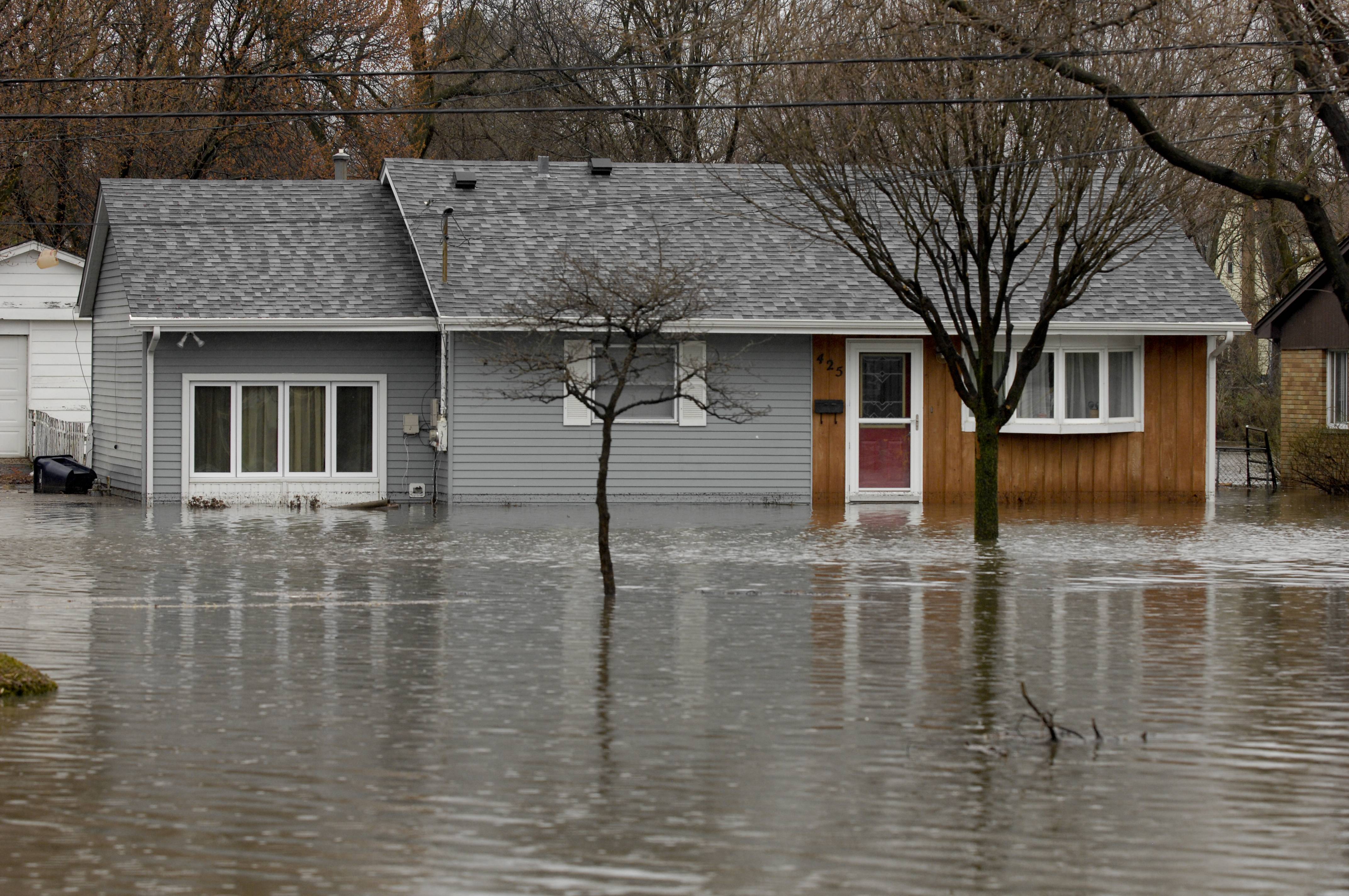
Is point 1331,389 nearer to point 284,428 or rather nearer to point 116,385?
point 284,428

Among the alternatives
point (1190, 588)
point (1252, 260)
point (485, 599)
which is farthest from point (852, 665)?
point (1252, 260)

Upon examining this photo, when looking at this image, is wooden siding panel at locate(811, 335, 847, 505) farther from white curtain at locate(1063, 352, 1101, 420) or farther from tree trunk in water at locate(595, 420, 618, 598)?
tree trunk in water at locate(595, 420, 618, 598)

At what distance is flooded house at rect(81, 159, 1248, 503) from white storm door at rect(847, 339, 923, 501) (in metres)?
0.03

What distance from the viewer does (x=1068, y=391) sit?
24781 mm

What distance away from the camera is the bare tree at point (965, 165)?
57.9 feet

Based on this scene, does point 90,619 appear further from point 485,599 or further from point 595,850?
point 595,850

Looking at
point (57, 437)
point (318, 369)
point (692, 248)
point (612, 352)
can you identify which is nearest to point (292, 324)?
point (318, 369)

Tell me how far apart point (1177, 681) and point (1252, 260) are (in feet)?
134

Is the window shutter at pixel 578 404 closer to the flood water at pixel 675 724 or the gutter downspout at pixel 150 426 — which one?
the gutter downspout at pixel 150 426

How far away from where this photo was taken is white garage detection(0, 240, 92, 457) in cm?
3159

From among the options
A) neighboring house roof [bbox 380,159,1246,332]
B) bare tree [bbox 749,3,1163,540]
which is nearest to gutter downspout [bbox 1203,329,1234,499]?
neighboring house roof [bbox 380,159,1246,332]

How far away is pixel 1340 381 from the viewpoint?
27.4m

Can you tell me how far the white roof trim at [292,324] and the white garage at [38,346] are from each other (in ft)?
30.1

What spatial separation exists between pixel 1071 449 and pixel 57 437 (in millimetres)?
17913
